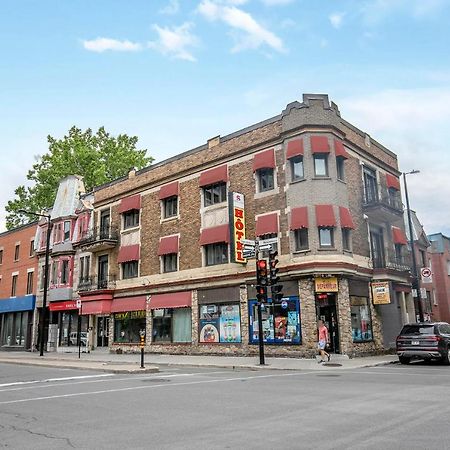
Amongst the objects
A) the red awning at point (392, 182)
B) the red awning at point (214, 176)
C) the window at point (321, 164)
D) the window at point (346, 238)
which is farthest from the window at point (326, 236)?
the red awning at point (392, 182)

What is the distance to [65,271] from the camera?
120ft

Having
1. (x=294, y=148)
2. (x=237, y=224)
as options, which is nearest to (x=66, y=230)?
(x=237, y=224)

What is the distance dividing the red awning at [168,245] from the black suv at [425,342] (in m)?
14.5

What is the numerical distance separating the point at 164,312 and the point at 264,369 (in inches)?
472

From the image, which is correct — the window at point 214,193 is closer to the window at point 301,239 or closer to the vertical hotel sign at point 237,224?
the vertical hotel sign at point 237,224

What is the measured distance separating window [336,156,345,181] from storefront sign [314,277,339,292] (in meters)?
5.79

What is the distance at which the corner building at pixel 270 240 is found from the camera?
23.0 metres

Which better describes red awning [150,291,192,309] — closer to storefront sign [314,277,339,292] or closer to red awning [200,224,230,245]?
red awning [200,224,230,245]

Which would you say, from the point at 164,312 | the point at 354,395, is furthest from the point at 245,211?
the point at 354,395

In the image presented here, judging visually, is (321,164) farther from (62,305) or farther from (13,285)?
(13,285)

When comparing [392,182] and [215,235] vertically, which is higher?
[392,182]

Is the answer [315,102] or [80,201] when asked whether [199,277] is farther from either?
[80,201]

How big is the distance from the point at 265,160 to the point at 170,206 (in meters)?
8.19

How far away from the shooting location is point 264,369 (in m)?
18.4
